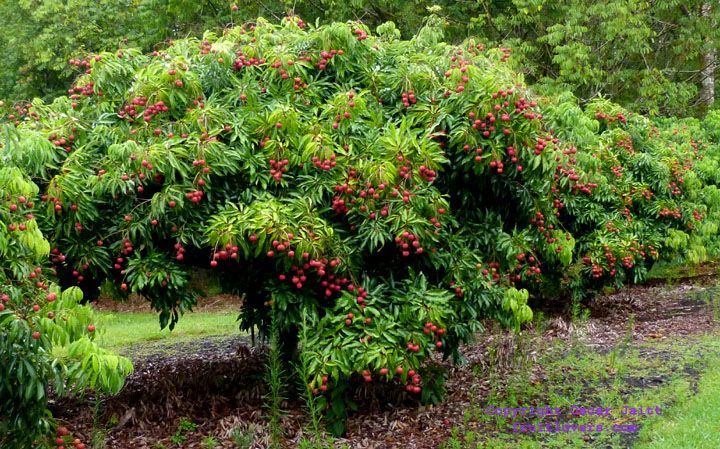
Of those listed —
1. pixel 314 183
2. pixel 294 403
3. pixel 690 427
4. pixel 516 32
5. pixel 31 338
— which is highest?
pixel 516 32

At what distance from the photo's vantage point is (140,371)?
7.99 m

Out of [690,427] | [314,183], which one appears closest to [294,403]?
[314,183]

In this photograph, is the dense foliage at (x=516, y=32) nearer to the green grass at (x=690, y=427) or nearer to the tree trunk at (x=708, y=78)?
the tree trunk at (x=708, y=78)

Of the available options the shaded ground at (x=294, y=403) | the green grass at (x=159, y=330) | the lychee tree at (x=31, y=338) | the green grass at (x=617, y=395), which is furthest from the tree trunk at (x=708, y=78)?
the lychee tree at (x=31, y=338)

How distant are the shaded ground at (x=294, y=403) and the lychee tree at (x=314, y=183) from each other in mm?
394

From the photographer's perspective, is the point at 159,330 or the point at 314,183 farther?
the point at 159,330

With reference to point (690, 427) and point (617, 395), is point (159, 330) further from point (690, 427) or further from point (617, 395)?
point (690, 427)

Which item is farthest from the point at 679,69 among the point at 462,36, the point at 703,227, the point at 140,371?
the point at 140,371

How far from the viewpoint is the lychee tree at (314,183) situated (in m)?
4.71

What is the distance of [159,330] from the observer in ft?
39.9

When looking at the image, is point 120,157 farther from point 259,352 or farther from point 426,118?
point 259,352

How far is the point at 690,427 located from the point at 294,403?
3166mm

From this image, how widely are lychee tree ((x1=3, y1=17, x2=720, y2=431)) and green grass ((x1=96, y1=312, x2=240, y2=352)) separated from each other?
456 cm

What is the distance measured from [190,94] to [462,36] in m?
12.0
